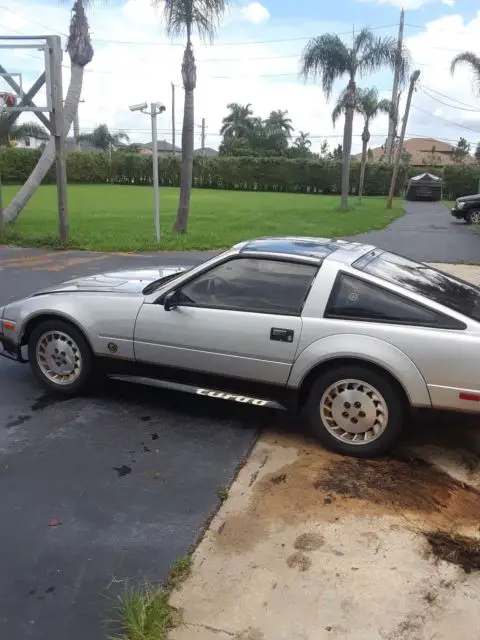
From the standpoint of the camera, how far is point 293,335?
151 inches

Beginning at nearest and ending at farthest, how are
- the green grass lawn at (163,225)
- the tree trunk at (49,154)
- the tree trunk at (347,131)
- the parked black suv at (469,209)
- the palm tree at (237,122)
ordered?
the green grass lawn at (163,225) < the tree trunk at (49,154) < the parked black suv at (469,209) < the tree trunk at (347,131) < the palm tree at (237,122)

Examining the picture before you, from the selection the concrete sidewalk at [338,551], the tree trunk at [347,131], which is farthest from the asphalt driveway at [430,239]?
the concrete sidewalk at [338,551]

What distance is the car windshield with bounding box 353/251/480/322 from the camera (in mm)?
3867

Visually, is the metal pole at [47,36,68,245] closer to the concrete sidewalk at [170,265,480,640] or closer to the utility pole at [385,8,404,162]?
the concrete sidewalk at [170,265,480,640]

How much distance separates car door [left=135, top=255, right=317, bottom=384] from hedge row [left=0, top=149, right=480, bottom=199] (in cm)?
4294

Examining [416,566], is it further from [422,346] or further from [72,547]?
[72,547]

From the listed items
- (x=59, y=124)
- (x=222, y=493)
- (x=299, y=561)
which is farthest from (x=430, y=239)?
(x=299, y=561)

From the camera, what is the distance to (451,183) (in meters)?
43.9

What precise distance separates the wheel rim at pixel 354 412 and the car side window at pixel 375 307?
44 cm

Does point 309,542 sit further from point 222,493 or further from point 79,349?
point 79,349

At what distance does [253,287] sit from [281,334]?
46cm

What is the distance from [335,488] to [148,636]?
151 cm

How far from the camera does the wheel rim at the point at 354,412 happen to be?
3.72 meters

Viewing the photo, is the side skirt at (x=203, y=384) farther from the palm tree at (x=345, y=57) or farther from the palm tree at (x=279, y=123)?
the palm tree at (x=279, y=123)
